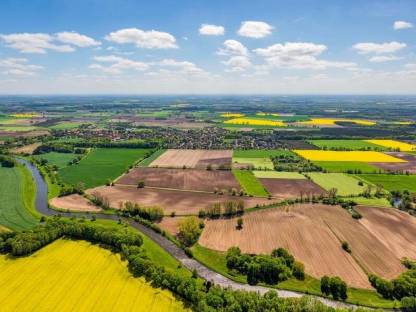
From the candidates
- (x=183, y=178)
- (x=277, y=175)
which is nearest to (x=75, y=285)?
(x=183, y=178)

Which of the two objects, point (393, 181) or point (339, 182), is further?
point (393, 181)

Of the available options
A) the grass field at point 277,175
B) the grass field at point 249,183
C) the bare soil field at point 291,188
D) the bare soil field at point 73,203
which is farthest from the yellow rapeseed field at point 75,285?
the grass field at point 277,175

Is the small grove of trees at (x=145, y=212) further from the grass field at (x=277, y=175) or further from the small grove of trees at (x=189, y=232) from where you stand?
the grass field at (x=277, y=175)

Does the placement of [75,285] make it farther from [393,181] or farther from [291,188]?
[393,181]

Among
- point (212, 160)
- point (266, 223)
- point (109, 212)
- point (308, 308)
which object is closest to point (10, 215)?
point (109, 212)

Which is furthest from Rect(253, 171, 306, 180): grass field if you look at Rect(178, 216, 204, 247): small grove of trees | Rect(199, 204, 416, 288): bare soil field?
Rect(178, 216, 204, 247): small grove of trees

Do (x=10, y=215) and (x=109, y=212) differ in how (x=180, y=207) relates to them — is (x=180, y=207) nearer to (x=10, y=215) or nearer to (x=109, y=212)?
(x=109, y=212)

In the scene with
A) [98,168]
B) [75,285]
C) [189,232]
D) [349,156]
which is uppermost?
[349,156]
